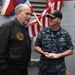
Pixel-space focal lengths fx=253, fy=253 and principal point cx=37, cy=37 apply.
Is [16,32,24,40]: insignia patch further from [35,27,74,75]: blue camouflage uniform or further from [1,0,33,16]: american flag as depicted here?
[1,0,33,16]: american flag

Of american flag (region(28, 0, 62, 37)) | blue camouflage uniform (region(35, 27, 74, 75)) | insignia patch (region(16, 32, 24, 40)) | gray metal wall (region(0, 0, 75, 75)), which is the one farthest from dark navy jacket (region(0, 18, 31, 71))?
gray metal wall (region(0, 0, 75, 75))

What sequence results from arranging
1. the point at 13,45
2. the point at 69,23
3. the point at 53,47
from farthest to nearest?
the point at 69,23 < the point at 53,47 < the point at 13,45

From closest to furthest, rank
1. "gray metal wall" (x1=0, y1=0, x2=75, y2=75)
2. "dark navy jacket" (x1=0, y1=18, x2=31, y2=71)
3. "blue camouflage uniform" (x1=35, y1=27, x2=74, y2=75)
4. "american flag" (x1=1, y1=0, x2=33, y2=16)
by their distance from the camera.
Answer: "dark navy jacket" (x1=0, y1=18, x2=31, y2=71) → "blue camouflage uniform" (x1=35, y1=27, x2=74, y2=75) → "american flag" (x1=1, y1=0, x2=33, y2=16) → "gray metal wall" (x1=0, y1=0, x2=75, y2=75)

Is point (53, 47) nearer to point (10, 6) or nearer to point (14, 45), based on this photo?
point (14, 45)

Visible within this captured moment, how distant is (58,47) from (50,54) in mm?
196

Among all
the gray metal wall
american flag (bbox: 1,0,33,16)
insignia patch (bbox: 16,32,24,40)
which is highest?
insignia patch (bbox: 16,32,24,40)

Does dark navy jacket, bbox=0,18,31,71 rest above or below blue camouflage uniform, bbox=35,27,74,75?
above

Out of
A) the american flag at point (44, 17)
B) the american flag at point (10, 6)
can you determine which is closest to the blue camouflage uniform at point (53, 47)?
the american flag at point (44, 17)

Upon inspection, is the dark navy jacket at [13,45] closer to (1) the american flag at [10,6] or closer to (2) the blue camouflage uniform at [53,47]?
(2) the blue camouflage uniform at [53,47]

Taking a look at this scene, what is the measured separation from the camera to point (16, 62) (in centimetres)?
352

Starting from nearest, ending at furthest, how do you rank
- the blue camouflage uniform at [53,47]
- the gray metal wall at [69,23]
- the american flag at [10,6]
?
the blue camouflage uniform at [53,47] < the american flag at [10,6] < the gray metal wall at [69,23]

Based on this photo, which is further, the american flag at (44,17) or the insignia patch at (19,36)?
the american flag at (44,17)

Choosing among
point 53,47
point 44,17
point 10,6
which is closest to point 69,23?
point 44,17

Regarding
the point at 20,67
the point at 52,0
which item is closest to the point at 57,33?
the point at 20,67
